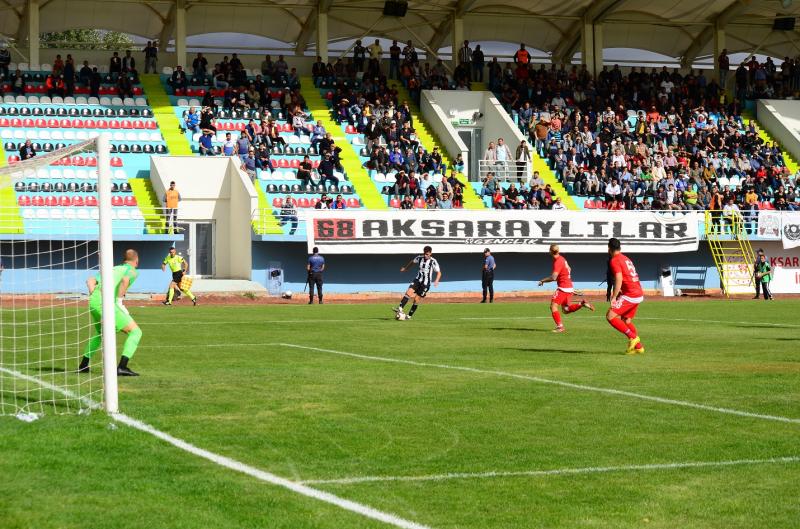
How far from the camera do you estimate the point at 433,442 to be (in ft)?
33.0

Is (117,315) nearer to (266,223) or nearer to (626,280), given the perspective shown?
(626,280)

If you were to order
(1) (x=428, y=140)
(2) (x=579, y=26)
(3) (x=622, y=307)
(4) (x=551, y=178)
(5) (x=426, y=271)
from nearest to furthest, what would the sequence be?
(3) (x=622, y=307)
(5) (x=426, y=271)
(4) (x=551, y=178)
(1) (x=428, y=140)
(2) (x=579, y=26)

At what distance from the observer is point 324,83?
172 feet

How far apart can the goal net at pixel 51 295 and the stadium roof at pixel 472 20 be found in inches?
488

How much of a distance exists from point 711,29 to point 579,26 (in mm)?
7592

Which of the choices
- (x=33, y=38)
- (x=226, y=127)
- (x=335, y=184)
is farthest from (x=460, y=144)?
(x=33, y=38)

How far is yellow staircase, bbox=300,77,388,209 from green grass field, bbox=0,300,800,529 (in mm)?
25920

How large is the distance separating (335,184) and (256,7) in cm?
1371

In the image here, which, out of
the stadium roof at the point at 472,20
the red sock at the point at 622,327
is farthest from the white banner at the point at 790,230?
the red sock at the point at 622,327

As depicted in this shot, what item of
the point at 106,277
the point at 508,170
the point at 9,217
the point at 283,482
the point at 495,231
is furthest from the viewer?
the point at 508,170

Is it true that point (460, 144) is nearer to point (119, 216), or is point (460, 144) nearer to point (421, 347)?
point (119, 216)

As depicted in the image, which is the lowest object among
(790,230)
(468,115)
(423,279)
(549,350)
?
(549,350)

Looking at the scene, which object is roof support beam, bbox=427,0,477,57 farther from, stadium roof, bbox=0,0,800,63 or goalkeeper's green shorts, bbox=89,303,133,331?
goalkeeper's green shorts, bbox=89,303,133,331

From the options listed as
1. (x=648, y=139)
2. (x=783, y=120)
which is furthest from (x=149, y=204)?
(x=783, y=120)
